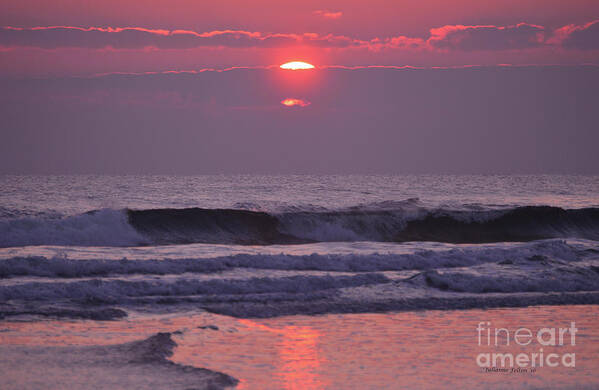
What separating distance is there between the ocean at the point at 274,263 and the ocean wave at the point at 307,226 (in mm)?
60

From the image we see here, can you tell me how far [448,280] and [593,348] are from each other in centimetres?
495

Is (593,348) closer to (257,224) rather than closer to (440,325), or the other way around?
(440,325)

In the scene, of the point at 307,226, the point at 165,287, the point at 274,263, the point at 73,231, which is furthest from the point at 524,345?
the point at 307,226

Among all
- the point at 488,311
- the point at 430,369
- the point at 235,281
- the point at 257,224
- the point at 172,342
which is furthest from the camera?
the point at 257,224

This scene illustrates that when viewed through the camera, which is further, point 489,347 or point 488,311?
point 488,311

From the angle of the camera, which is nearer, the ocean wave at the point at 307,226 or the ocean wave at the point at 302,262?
the ocean wave at the point at 302,262

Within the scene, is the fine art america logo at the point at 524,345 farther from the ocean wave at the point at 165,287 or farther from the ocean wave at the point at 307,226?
the ocean wave at the point at 307,226

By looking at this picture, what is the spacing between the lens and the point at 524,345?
8055 mm

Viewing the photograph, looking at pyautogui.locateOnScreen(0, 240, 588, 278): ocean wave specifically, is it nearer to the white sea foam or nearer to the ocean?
the ocean

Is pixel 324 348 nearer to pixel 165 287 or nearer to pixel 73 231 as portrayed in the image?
pixel 165 287

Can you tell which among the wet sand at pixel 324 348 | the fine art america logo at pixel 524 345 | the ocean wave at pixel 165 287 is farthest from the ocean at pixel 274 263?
the fine art america logo at pixel 524 345

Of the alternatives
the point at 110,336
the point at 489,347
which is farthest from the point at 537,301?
the point at 110,336

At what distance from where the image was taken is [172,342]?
7.82 metres

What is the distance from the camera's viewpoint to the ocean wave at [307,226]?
19.5m
